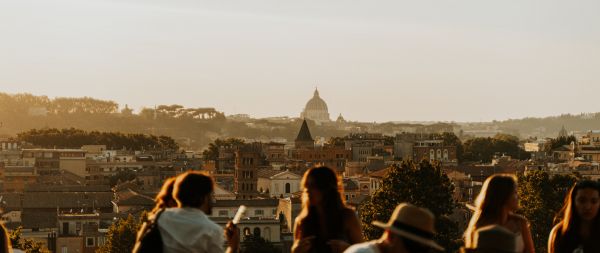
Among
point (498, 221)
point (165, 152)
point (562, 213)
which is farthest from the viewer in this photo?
point (165, 152)

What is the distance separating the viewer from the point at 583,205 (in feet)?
29.4

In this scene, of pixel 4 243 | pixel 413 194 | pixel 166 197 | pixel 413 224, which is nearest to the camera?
pixel 413 224

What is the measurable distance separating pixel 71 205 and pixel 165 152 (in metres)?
55.3

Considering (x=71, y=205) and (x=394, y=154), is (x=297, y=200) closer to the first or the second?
(x=71, y=205)

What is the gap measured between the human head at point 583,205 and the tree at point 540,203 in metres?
33.2

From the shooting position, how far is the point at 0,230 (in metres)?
7.96

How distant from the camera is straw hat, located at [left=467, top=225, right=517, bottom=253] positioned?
700 cm

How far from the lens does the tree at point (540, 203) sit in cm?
4394

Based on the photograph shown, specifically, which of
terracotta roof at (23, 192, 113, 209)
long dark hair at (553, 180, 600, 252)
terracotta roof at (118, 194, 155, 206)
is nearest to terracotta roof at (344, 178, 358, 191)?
terracotta roof at (23, 192, 113, 209)

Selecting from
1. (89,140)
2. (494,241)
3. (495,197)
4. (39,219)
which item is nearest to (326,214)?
(495,197)

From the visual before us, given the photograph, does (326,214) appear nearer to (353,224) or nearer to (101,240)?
(353,224)

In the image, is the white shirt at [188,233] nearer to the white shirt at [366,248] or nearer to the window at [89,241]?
the white shirt at [366,248]

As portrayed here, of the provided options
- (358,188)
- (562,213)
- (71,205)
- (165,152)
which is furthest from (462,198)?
(562,213)

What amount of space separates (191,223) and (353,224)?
1.10m
